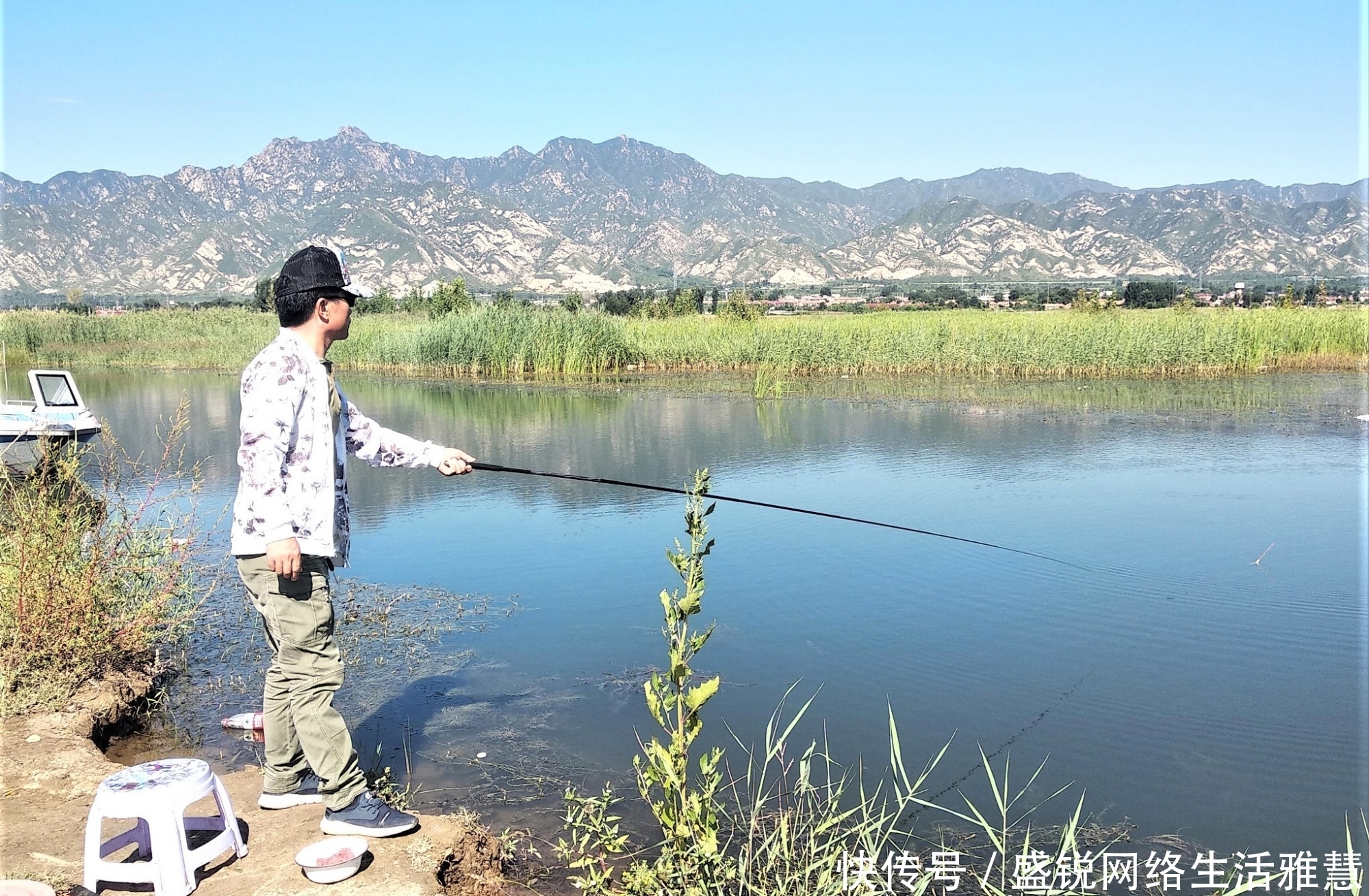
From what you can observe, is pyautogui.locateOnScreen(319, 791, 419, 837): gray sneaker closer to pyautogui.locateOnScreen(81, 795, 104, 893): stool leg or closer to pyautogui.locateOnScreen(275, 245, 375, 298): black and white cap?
pyautogui.locateOnScreen(81, 795, 104, 893): stool leg

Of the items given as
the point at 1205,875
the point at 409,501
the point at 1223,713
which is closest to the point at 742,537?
the point at 409,501

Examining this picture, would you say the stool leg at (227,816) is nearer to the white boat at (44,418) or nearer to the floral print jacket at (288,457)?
the floral print jacket at (288,457)

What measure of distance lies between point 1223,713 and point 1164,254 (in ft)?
542

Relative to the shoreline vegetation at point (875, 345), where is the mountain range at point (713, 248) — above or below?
above

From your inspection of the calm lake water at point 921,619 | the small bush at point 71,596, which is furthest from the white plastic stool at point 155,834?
the small bush at point 71,596

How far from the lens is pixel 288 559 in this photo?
3.00m

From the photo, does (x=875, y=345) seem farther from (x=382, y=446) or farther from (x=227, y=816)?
(x=227, y=816)

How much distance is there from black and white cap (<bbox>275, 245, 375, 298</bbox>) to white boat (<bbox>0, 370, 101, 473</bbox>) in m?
5.32

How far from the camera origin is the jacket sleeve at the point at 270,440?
3037mm

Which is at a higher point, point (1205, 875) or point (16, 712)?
point (16, 712)

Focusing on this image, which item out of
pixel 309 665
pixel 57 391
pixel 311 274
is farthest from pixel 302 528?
pixel 57 391

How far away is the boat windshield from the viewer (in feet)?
31.4

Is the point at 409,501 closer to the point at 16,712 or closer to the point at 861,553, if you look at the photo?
the point at 861,553

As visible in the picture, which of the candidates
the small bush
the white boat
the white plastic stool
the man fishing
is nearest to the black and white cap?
the man fishing
